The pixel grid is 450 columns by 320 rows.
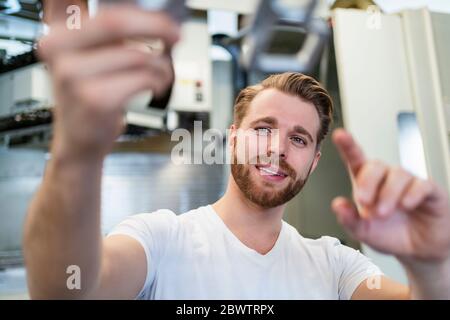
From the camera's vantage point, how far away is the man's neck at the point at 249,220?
637 mm

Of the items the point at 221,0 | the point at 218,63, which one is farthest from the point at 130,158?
the point at 221,0

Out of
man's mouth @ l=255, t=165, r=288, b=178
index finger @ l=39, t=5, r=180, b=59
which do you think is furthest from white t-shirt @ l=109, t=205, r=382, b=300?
index finger @ l=39, t=5, r=180, b=59

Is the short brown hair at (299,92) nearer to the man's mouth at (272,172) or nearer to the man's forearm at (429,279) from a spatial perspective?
the man's mouth at (272,172)

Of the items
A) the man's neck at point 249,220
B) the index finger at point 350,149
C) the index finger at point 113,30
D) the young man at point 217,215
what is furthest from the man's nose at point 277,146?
the index finger at point 113,30

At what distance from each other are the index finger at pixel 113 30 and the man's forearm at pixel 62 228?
3.6 inches

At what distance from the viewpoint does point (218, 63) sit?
1.34 meters

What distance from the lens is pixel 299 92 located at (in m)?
0.63

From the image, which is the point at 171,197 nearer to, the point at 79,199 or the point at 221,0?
the point at 221,0

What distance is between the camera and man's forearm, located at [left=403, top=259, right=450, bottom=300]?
0.43 meters

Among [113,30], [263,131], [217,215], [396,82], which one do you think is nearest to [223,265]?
[217,215]

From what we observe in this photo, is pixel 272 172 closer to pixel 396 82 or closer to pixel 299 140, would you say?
pixel 299 140

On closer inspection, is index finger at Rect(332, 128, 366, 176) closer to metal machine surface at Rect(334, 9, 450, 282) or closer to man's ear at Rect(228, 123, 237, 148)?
man's ear at Rect(228, 123, 237, 148)

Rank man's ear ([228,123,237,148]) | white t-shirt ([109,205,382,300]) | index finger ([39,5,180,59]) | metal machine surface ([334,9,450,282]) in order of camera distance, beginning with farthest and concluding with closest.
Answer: metal machine surface ([334,9,450,282]) < man's ear ([228,123,237,148]) < white t-shirt ([109,205,382,300]) < index finger ([39,5,180,59])

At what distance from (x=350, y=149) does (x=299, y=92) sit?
0.30 m
